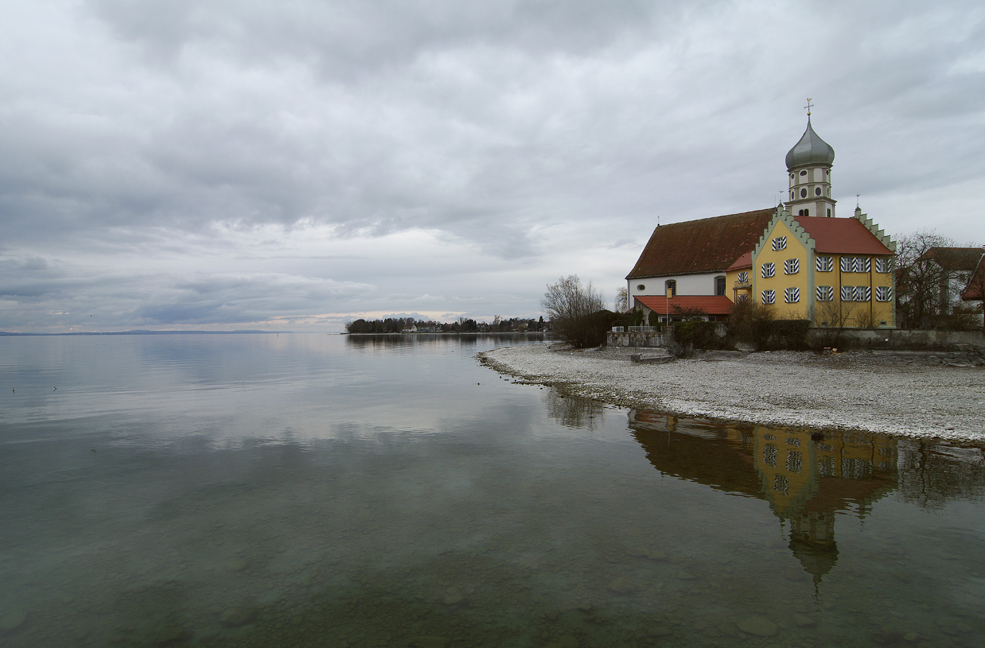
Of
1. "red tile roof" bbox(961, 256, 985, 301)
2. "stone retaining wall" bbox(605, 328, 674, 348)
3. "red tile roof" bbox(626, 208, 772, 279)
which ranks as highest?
"red tile roof" bbox(626, 208, 772, 279)

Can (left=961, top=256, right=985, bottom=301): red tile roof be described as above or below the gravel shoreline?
above

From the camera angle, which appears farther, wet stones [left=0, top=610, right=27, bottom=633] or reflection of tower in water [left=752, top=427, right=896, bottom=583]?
reflection of tower in water [left=752, top=427, right=896, bottom=583]

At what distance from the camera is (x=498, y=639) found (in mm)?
5578

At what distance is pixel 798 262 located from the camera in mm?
34719

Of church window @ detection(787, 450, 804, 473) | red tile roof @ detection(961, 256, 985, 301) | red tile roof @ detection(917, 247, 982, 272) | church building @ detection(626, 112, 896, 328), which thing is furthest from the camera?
red tile roof @ detection(917, 247, 982, 272)

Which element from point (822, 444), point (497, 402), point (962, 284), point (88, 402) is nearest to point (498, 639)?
point (822, 444)

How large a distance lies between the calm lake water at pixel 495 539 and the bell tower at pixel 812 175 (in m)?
38.7

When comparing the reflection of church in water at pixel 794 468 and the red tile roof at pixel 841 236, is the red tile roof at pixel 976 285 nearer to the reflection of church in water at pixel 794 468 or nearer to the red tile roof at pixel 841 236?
the red tile roof at pixel 841 236

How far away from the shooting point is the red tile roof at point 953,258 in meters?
38.5

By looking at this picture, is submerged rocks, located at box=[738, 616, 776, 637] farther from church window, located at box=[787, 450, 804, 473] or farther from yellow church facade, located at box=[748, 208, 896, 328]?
yellow church facade, located at box=[748, 208, 896, 328]

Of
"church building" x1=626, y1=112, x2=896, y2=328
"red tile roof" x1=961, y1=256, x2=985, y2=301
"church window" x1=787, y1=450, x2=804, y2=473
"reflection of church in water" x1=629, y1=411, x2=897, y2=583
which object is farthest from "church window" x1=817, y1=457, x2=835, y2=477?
"red tile roof" x1=961, y1=256, x2=985, y2=301

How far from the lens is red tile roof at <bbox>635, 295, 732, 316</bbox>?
4159cm

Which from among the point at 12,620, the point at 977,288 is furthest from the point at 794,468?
the point at 977,288

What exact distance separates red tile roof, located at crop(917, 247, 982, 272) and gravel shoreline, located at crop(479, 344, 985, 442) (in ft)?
51.0
